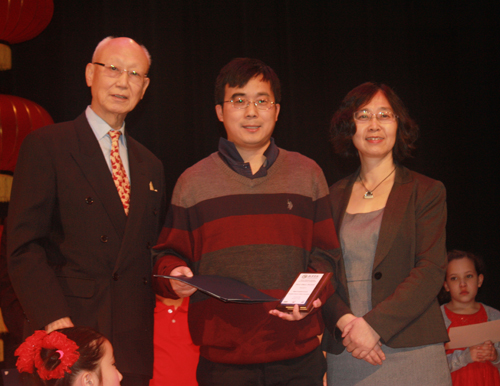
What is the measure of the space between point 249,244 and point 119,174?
2.17 ft

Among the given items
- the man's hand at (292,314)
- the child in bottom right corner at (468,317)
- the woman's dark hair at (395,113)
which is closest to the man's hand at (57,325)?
the man's hand at (292,314)

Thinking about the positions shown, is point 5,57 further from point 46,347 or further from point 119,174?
point 46,347

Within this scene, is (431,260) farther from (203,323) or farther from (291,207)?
(203,323)

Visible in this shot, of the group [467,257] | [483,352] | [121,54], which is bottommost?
[483,352]

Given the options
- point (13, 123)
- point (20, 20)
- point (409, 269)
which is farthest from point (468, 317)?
point (20, 20)

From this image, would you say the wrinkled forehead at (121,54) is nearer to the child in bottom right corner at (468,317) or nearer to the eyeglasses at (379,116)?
the eyeglasses at (379,116)

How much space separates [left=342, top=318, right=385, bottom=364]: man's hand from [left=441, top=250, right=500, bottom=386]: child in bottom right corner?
149 centimetres

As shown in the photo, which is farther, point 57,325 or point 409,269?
point 409,269

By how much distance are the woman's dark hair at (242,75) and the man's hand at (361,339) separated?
0.97m

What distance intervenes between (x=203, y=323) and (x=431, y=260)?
3.15 feet

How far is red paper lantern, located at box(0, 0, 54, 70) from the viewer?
10.7 ft

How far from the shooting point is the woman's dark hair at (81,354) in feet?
5.77

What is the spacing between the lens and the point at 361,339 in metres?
2.04

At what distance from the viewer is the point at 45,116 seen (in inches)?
133
